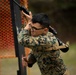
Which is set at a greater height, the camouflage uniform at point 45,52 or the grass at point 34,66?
the camouflage uniform at point 45,52

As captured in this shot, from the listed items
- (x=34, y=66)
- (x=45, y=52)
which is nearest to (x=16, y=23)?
(x=45, y=52)

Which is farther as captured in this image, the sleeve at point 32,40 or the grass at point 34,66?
the grass at point 34,66

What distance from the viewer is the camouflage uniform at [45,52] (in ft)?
17.4

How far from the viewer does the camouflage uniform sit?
5305 mm

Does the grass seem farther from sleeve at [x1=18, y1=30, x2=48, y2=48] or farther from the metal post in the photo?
sleeve at [x1=18, y1=30, x2=48, y2=48]

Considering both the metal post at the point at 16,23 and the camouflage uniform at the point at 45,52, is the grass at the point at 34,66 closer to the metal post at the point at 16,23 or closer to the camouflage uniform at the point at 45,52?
the metal post at the point at 16,23

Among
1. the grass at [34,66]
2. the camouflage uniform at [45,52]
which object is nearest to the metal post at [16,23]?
the camouflage uniform at [45,52]

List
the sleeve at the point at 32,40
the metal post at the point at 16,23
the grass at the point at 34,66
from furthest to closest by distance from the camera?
the grass at the point at 34,66 → the metal post at the point at 16,23 → the sleeve at the point at 32,40

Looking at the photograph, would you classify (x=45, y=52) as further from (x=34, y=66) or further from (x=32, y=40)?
(x=34, y=66)

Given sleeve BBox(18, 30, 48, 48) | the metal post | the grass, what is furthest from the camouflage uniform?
the grass

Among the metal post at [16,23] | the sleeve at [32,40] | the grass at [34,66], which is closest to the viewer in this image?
the sleeve at [32,40]

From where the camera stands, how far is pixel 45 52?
5.40 m

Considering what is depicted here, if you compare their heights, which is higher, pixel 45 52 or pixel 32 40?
pixel 32 40

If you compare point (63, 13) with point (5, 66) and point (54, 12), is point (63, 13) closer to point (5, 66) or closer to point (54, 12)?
point (54, 12)
